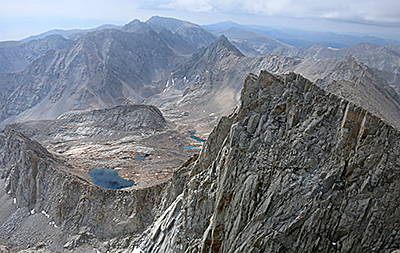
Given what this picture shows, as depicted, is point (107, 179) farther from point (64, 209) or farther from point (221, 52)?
point (221, 52)

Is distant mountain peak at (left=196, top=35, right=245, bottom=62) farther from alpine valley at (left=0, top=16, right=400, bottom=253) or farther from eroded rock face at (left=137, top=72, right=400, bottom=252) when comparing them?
eroded rock face at (left=137, top=72, right=400, bottom=252)

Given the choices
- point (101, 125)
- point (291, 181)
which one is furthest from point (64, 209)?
point (101, 125)

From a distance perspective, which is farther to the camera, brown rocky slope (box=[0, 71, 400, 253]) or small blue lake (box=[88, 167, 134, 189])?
small blue lake (box=[88, 167, 134, 189])

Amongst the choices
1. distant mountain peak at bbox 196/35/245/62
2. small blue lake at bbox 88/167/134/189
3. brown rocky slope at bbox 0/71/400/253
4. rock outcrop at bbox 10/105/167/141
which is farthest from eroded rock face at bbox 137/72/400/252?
distant mountain peak at bbox 196/35/245/62

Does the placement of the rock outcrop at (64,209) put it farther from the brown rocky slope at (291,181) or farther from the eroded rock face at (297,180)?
the eroded rock face at (297,180)

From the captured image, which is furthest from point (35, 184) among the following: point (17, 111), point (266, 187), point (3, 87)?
point (3, 87)

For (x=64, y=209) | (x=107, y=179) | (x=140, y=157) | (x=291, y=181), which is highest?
(x=291, y=181)

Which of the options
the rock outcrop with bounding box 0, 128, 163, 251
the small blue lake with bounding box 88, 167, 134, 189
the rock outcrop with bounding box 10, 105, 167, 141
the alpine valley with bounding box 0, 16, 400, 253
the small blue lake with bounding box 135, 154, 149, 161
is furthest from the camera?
the rock outcrop with bounding box 10, 105, 167, 141
